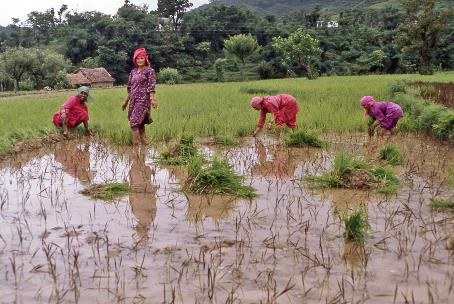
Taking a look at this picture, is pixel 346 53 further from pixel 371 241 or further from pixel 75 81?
pixel 371 241

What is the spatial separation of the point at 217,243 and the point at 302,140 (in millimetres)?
4142

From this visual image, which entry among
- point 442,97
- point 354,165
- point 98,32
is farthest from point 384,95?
point 98,32

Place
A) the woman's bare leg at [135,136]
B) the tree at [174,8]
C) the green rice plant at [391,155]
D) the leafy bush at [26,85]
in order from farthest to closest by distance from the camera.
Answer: the tree at [174,8]
the leafy bush at [26,85]
the woman's bare leg at [135,136]
the green rice plant at [391,155]

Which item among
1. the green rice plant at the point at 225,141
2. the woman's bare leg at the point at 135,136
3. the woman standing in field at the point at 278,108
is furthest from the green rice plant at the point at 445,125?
the woman's bare leg at the point at 135,136

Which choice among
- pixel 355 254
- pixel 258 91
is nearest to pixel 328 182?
pixel 355 254

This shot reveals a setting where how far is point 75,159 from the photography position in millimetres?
6711

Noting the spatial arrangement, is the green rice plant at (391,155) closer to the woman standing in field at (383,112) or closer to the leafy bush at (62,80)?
the woman standing in field at (383,112)

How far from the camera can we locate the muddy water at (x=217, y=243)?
2.83m

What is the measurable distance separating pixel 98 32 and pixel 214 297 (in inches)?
1797

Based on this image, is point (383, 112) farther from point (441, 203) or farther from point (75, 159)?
point (75, 159)

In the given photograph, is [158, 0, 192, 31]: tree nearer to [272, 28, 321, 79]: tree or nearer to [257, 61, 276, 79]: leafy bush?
[257, 61, 276, 79]: leafy bush

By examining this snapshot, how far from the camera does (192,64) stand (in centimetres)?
4478

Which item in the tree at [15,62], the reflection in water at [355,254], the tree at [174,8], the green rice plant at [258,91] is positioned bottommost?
the reflection in water at [355,254]

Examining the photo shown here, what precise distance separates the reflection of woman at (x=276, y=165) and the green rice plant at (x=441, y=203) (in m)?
1.70
